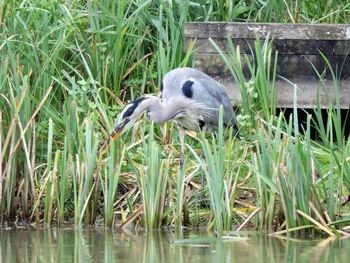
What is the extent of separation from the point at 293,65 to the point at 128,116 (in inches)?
69.9

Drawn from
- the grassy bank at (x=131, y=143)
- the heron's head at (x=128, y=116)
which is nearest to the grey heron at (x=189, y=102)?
the heron's head at (x=128, y=116)

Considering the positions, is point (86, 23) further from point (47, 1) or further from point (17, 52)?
point (17, 52)

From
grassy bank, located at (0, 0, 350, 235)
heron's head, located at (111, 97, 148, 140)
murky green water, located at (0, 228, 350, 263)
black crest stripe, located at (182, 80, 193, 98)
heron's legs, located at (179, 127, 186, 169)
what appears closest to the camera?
murky green water, located at (0, 228, 350, 263)

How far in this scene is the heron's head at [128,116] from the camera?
8.56 m

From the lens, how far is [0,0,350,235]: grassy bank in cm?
744

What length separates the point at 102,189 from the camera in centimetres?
802

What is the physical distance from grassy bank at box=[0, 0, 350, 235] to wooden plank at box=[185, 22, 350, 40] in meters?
0.21

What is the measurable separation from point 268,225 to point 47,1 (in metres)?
3.43

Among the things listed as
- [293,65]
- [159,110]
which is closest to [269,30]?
[293,65]

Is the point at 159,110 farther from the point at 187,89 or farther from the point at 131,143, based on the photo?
the point at 131,143

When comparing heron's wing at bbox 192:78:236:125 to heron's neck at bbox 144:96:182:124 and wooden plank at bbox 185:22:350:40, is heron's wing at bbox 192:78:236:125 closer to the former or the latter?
heron's neck at bbox 144:96:182:124

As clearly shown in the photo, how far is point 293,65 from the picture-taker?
32.1 feet

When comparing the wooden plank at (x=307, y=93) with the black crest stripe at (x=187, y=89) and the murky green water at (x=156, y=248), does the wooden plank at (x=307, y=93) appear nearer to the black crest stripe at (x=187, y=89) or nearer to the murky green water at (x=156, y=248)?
the black crest stripe at (x=187, y=89)

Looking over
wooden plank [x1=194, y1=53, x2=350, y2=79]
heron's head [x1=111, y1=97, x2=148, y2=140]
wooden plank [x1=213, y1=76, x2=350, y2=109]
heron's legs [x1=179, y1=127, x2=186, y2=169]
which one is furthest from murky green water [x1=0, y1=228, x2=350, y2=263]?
wooden plank [x1=194, y1=53, x2=350, y2=79]
